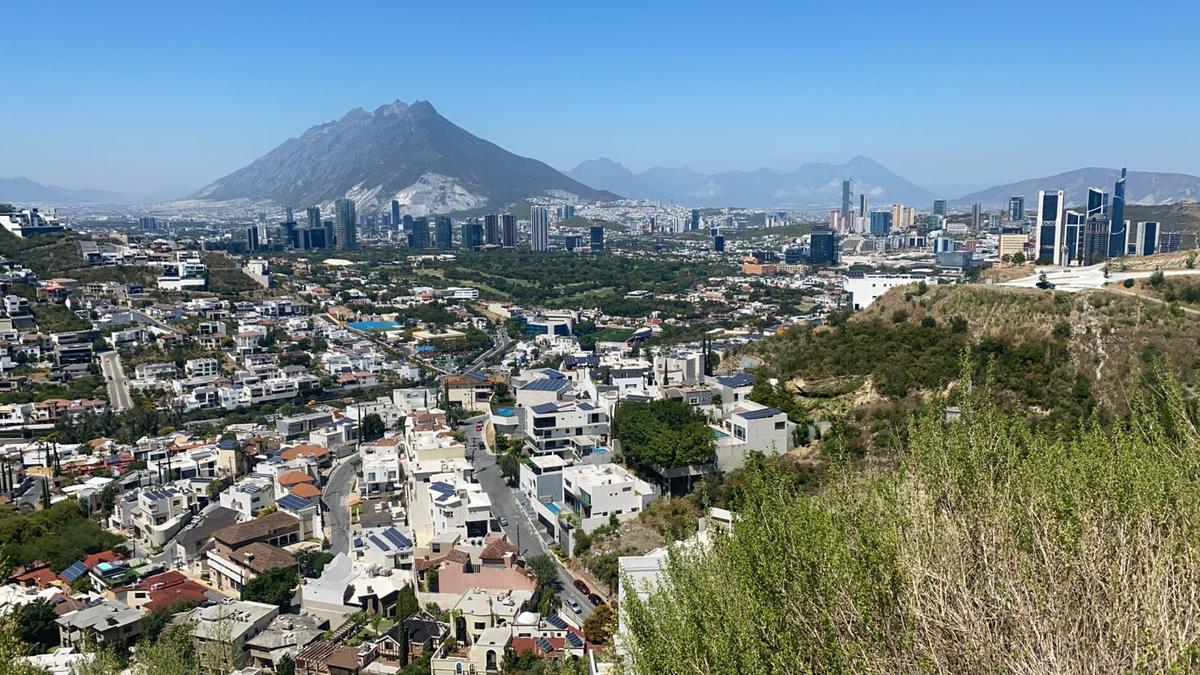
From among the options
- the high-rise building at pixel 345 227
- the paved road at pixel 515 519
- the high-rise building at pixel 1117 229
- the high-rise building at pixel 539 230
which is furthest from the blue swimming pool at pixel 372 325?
the high-rise building at pixel 345 227

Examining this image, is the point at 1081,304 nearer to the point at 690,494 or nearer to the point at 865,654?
the point at 690,494

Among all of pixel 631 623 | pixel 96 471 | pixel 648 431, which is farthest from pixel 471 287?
pixel 631 623

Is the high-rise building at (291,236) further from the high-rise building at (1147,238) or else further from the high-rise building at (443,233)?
the high-rise building at (1147,238)

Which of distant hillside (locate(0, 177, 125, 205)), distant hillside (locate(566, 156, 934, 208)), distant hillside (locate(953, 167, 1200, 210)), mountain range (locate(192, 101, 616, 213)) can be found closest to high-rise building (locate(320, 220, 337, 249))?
mountain range (locate(192, 101, 616, 213))

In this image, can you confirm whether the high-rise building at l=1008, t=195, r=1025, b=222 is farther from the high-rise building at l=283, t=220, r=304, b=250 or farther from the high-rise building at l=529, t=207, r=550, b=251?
the high-rise building at l=283, t=220, r=304, b=250

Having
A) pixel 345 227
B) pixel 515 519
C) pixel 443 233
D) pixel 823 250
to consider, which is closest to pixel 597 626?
pixel 515 519

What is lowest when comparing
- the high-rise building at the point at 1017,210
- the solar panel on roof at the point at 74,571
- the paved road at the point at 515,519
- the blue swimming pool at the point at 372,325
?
the solar panel on roof at the point at 74,571

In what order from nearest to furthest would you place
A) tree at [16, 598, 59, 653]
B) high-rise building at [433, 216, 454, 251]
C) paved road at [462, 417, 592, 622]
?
tree at [16, 598, 59, 653] < paved road at [462, 417, 592, 622] < high-rise building at [433, 216, 454, 251]
